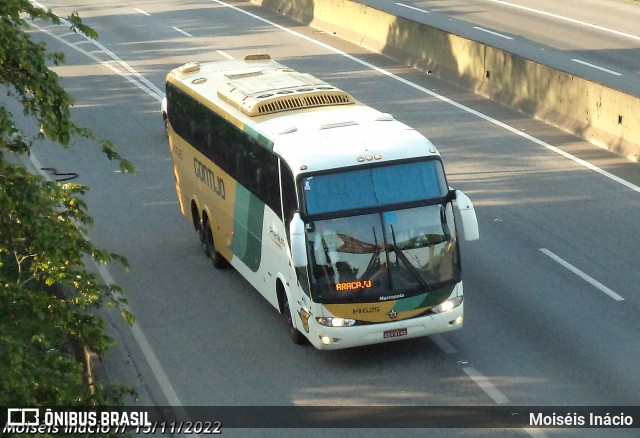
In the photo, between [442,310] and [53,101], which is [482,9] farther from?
[53,101]

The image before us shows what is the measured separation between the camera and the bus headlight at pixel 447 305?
608 inches

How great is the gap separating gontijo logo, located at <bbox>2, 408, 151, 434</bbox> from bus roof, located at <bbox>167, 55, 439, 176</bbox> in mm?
4546

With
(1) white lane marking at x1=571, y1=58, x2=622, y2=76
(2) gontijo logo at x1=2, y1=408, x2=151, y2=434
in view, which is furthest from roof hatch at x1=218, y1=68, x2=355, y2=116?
(1) white lane marking at x1=571, y1=58, x2=622, y2=76

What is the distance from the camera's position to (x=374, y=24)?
125 feet

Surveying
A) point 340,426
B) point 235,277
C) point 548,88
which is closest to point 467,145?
point 548,88

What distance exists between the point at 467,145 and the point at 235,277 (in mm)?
8436

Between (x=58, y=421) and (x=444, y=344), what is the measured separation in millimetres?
6355

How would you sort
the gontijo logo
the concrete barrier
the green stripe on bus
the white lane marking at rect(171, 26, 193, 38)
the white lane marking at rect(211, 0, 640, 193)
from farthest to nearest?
1. the white lane marking at rect(171, 26, 193, 38)
2. the concrete barrier
3. the white lane marking at rect(211, 0, 640, 193)
4. the green stripe on bus
5. the gontijo logo

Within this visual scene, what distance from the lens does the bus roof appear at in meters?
15.6

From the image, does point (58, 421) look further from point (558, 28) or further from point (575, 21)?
point (575, 21)

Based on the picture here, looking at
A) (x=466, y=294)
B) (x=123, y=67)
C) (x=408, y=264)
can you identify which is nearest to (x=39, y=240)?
(x=408, y=264)

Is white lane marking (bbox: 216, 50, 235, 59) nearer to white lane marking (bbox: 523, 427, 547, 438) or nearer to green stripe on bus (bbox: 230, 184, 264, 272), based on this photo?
green stripe on bus (bbox: 230, 184, 264, 272)

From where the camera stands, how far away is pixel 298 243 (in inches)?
589

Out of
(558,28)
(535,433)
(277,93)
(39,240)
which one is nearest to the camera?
(39,240)
